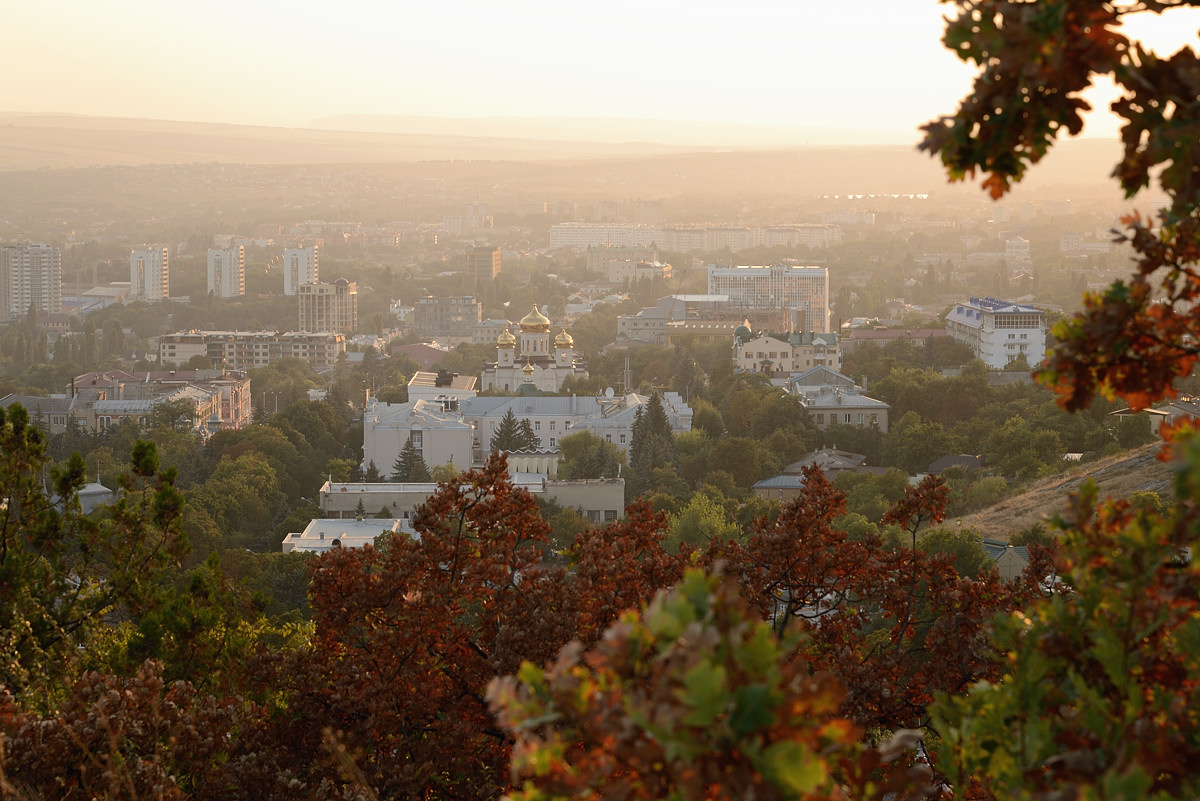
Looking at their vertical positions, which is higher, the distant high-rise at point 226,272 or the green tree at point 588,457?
the distant high-rise at point 226,272

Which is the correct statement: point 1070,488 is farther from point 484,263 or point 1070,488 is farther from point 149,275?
point 484,263

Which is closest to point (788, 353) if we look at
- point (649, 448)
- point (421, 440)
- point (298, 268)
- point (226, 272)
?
point (649, 448)

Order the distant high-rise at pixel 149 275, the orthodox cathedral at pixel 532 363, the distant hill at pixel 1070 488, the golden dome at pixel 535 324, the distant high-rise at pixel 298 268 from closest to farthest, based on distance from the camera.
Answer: the distant hill at pixel 1070 488 → the orthodox cathedral at pixel 532 363 → the golden dome at pixel 535 324 → the distant high-rise at pixel 149 275 → the distant high-rise at pixel 298 268

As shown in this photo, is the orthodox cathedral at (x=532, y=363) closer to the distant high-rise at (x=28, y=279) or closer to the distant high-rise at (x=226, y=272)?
the distant high-rise at (x=28, y=279)

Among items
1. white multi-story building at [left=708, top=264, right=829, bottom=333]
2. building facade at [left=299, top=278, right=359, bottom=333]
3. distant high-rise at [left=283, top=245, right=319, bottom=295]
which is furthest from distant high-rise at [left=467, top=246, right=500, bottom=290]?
white multi-story building at [left=708, top=264, right=829, bottom=333]

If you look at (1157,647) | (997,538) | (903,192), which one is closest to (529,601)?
(1157,647)

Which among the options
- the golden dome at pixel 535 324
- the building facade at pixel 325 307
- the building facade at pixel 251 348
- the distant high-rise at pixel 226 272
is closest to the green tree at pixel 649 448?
the golden dome at pixel 535 324

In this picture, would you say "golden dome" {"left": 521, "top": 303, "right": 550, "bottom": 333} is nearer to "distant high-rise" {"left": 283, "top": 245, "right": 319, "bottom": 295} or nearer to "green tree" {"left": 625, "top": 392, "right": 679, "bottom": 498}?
"green tree" {"left": 625, "top": 392, "right": 679, "bottom": 498}
